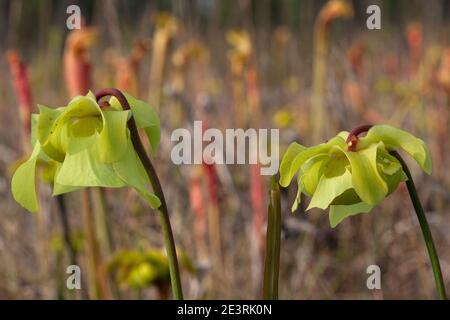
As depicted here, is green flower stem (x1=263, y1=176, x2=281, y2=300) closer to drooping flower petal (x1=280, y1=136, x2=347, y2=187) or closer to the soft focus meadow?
drooping flower petal (x1=280, y1=136, x2=347, y2=187)

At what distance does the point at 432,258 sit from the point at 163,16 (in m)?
1.25

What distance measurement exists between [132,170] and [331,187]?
A: 0.14 meters

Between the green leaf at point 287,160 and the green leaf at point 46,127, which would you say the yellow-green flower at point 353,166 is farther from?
the green leaf at point 46,127

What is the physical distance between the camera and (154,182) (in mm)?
530

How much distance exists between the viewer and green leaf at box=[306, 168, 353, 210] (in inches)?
21.6

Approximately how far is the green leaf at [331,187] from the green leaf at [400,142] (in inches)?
1.0

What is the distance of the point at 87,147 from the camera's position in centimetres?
55

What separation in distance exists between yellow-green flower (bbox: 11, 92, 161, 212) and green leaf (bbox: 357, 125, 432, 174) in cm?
16

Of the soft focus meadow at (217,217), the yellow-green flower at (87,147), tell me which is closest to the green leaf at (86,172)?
the yellow-green flower at (87,147)

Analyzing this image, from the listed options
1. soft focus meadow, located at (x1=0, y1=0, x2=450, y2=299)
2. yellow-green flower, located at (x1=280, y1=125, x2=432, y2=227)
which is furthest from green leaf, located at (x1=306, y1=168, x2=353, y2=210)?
soft focus meadow, located at (x1=0, y1=0, x2=450, y2=299)

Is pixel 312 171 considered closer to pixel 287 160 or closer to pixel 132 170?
pixel 287 160

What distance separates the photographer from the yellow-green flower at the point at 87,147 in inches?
20.8

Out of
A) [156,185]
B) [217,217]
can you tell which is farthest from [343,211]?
[217,217]

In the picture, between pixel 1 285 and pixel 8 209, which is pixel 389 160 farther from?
pixel 8 209
